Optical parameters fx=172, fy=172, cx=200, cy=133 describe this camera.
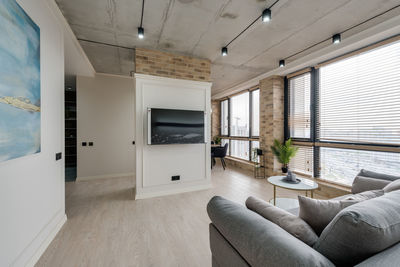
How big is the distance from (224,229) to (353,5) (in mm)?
3054

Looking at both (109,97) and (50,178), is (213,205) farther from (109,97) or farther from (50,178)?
(109,97)

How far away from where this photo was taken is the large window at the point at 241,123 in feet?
18.5

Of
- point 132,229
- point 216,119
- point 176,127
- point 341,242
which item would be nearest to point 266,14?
point 176,127

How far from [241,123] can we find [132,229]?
500cm

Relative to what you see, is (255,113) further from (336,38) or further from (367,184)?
(367,184)

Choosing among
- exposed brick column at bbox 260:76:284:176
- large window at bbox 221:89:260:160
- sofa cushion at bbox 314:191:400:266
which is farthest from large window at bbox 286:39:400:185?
sofa cushion at bbox 314:191:400:266

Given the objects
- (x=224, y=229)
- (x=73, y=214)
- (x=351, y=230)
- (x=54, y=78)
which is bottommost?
(x=73, y=214)

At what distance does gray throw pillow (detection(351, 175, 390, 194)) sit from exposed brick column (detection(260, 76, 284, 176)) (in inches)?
96.4

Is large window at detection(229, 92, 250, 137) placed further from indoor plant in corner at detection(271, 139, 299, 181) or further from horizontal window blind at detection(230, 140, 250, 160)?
indoor plant in corner at detection(271, 139, 299, 181)

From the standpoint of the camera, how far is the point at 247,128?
6.01 meters

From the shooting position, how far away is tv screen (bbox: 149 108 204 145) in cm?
321

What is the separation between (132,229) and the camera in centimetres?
227

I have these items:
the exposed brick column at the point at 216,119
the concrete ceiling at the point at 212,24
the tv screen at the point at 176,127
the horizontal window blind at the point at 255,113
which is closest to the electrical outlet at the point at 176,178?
the tv screen at the point at 176,127

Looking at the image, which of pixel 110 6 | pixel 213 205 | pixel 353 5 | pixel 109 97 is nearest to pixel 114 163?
pixel 109 97
